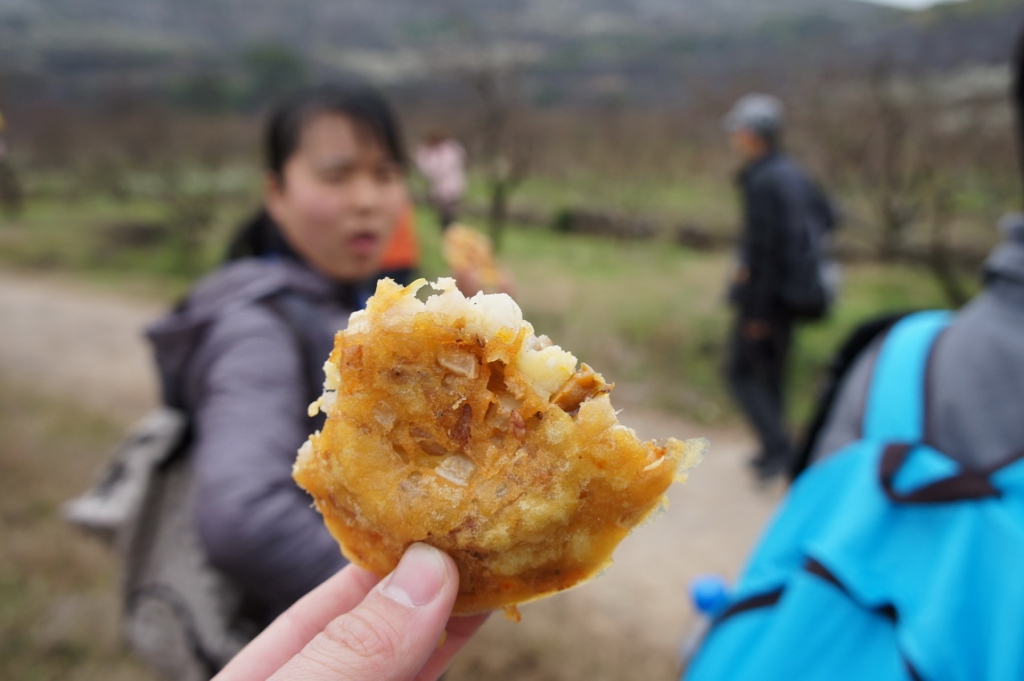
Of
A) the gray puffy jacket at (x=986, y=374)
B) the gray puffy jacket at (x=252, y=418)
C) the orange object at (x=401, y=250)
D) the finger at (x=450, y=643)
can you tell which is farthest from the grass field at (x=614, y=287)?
the finger at (x=450, y=643)

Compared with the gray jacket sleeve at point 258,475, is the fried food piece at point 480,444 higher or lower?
higher

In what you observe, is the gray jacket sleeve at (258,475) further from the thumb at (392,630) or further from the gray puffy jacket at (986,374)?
the gray puffy jacket at (986,374)

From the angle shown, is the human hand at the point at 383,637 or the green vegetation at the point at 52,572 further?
the green vegetation at the point at 52,572

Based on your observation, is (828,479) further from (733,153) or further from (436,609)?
(733,153)

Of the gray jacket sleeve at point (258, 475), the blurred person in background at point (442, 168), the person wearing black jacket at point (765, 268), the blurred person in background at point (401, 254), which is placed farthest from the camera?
the blurred person in background at point (442, 168)

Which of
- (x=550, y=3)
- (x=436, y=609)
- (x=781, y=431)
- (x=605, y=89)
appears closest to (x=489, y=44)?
(x=781, y=431)
